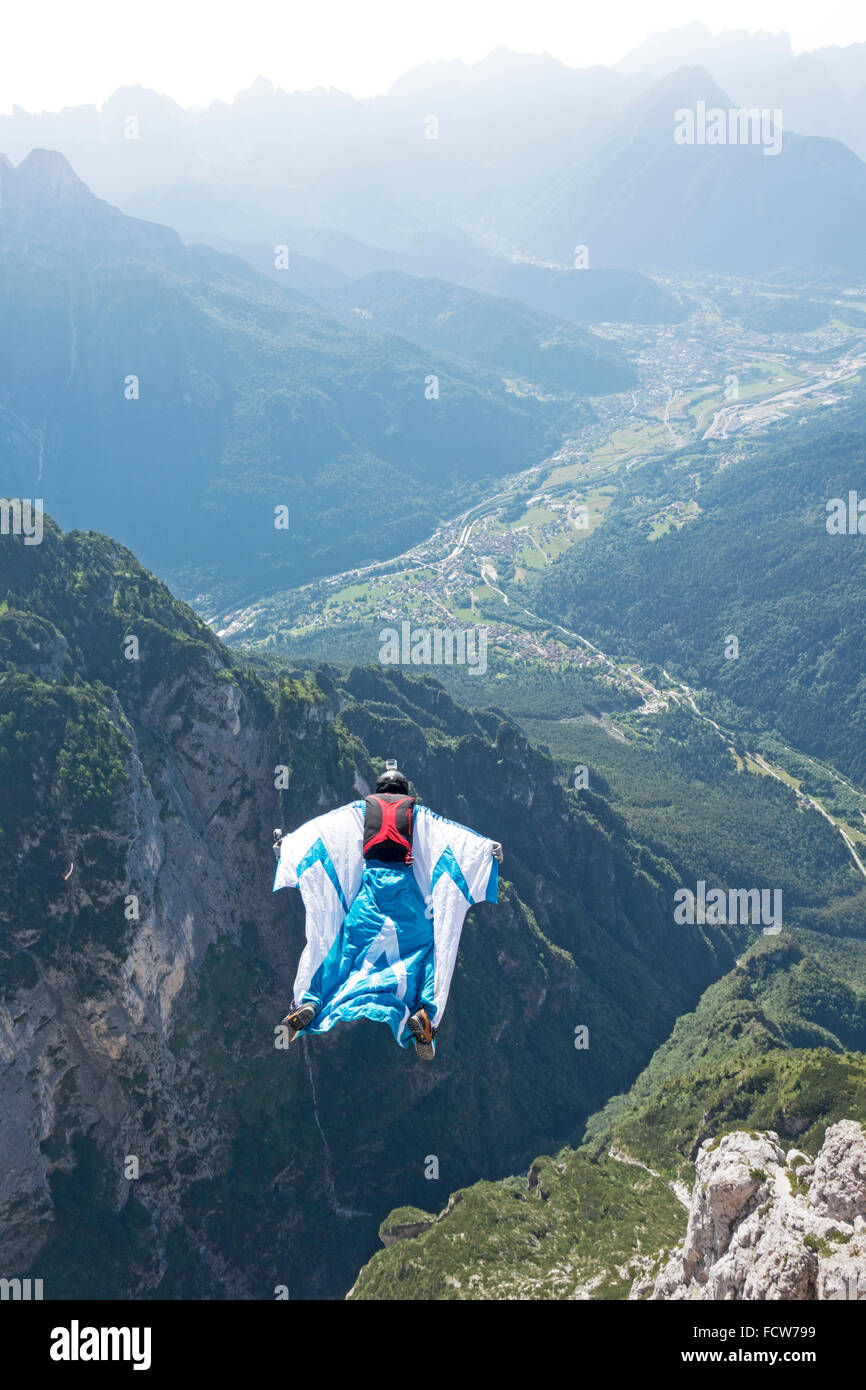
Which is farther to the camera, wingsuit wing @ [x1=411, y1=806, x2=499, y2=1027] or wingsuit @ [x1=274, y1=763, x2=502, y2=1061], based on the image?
wingsuit wing @ [x1=411, y1=806, x2=499, y2=1027]

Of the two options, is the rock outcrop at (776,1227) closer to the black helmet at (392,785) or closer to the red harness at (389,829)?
the red harness at (389,829)

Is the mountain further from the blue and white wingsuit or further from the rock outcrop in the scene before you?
the blue and white wingsuit


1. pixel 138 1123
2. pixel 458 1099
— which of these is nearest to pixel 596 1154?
pixel 458 1099

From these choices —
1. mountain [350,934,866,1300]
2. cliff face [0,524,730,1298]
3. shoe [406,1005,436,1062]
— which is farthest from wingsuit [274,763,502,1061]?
cliff face [0,524,730,1298]

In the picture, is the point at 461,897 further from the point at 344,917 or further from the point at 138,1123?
the point at 138,1123

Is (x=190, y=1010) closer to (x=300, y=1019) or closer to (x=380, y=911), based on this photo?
(x=380, y=911)

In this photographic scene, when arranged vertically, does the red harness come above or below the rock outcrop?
above

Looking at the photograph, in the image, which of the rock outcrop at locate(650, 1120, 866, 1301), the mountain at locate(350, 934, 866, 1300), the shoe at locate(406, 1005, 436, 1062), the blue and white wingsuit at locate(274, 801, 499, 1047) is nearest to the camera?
the shoe at locate(406, 1005, 436, 1062)

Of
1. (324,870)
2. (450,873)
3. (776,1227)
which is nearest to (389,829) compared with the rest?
(450,873)
